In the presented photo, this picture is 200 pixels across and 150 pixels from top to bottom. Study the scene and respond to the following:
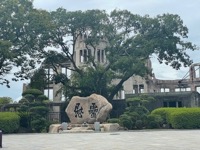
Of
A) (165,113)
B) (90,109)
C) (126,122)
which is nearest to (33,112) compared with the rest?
(90,109)

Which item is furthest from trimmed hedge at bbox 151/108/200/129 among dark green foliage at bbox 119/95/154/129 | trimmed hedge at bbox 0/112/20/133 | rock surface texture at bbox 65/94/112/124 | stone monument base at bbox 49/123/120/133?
trimmed hedge at bbox 0/112/20/133

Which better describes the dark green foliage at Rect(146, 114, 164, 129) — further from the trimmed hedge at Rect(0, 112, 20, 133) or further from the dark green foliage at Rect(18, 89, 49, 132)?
the trimmed hedge at Rect(0, 112, 20, 133)

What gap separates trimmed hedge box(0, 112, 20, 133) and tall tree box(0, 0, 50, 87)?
16.6 ft

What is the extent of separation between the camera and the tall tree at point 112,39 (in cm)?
3175

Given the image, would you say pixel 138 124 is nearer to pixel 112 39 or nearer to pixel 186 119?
pixel 186 119

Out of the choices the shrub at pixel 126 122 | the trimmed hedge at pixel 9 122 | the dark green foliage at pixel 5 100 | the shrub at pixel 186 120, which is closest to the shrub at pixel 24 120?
the trimmed hedge at pixel 9 122

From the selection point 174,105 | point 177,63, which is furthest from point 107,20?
point 174,105

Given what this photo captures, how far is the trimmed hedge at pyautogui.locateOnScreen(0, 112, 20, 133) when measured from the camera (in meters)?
24.4

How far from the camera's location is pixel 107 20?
33.2 meters

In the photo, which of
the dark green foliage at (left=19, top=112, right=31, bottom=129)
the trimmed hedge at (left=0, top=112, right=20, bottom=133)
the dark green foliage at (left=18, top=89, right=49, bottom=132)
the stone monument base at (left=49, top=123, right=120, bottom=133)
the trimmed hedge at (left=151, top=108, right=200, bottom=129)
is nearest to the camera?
the stone monument base at (left=49, top=123, right=120, bottom=133)

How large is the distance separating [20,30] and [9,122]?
29.5 ft

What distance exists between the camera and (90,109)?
25.4m

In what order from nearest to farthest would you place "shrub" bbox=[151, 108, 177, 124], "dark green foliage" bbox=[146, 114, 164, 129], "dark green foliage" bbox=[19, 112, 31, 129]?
"dark green foliage" bbox=[146, 114, 164, 129], "shrub" bbox=[151, 108, 177, 124], "dark green foliage" bbox=[19, 112, 31, 129]

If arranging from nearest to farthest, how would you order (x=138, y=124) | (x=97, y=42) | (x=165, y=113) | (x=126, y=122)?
(x=126, y=122) → (x=138, y=124) → (x=165, y=113) → (x=97, y=42)
